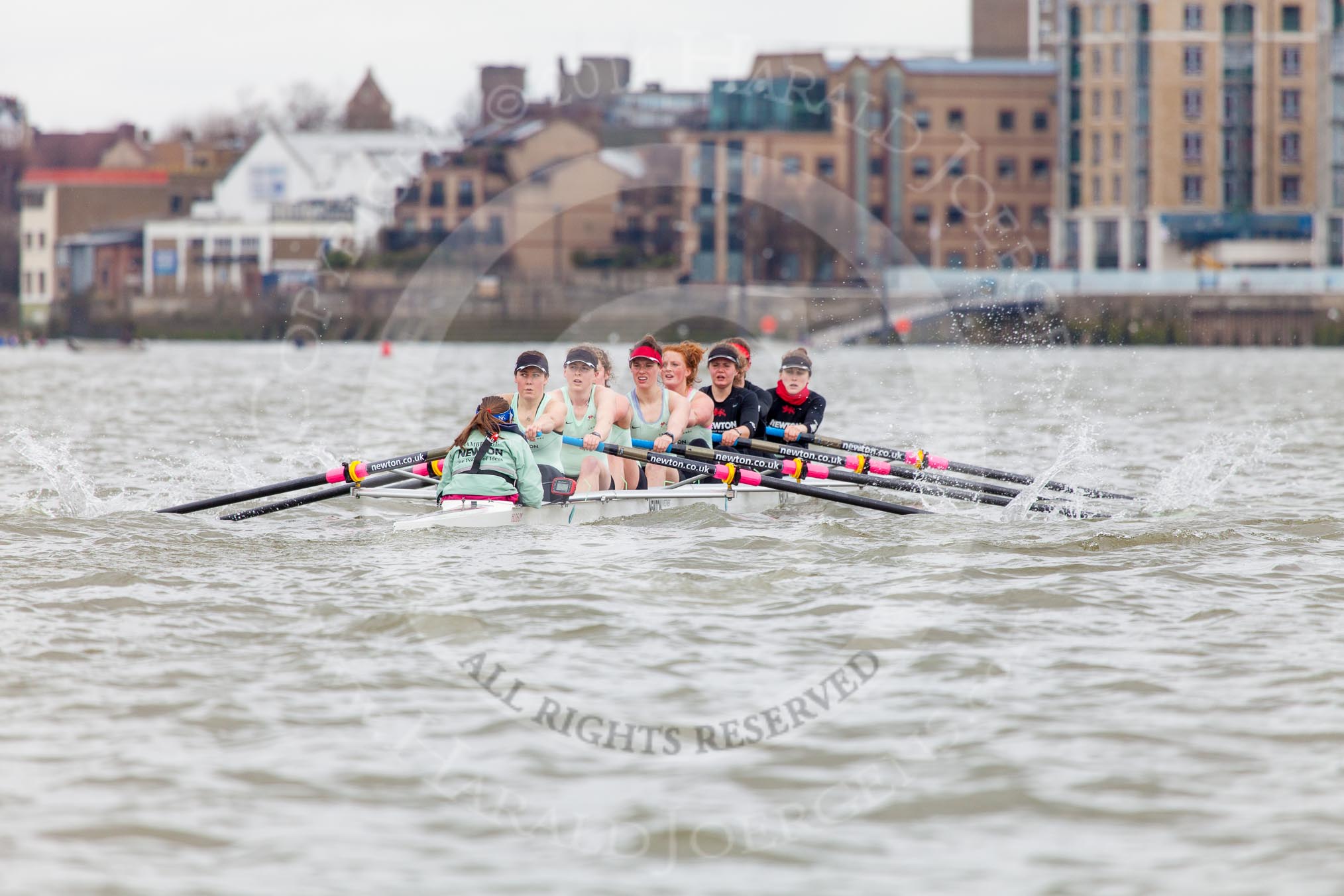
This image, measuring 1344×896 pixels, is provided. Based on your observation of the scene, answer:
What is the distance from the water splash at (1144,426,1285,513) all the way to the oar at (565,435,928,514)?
2.60 metres

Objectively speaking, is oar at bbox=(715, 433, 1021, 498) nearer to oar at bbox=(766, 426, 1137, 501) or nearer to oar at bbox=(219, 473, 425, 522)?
oar at bbox=(766, 426, 1137, 501)

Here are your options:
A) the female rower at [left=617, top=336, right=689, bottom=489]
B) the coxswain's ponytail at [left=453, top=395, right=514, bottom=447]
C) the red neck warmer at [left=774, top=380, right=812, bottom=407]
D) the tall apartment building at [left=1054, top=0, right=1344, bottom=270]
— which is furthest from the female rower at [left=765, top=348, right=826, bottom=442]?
the tall apartment building at [left=1054, top=0, right=1344, bottom=270]

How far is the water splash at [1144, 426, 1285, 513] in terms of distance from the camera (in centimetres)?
1412

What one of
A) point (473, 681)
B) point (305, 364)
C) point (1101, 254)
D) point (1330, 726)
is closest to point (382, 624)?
point (473, 681)

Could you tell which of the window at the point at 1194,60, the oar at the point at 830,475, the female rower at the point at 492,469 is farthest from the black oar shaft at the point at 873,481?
the window at the point at 1194,60

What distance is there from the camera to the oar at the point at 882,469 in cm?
1337

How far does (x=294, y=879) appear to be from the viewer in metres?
5.44

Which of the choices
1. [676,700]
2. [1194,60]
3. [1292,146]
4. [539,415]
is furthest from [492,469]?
[1292,146]

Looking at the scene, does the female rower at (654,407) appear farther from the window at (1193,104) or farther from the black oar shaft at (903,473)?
the window at (1193,104)

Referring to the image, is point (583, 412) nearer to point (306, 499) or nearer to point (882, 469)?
point (306, 499)

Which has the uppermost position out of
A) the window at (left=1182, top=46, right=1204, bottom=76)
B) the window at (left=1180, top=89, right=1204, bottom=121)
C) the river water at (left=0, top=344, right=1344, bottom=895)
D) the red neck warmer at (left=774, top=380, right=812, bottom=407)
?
the window at (left=1182, top=46, right=1204, bottom=76)

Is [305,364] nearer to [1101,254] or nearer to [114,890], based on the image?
[1101,254]

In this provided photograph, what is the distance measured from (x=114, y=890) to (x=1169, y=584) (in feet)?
22.8

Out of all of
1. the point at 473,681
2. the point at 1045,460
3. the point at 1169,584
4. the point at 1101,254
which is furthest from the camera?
the point at 1101,254
